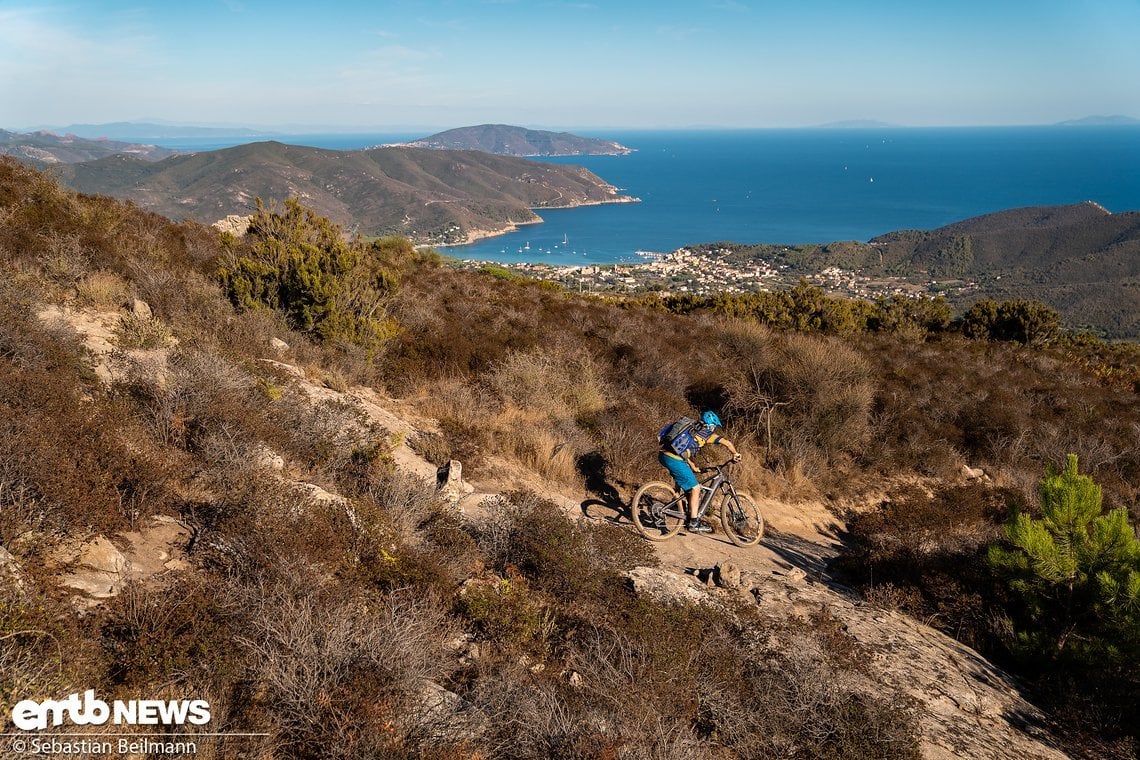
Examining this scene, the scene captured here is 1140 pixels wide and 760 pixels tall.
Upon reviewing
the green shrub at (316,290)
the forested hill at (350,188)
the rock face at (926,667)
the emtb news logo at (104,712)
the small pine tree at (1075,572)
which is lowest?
the rock face at (926,667)

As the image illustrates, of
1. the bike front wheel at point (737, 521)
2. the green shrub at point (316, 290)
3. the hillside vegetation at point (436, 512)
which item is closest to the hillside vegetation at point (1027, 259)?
the hillside vegetation at point (436, 512)

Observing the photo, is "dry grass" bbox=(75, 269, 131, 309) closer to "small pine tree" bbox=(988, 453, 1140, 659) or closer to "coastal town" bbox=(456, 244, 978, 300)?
"small pine tree" bbox=(988, 453, 1140, 659)

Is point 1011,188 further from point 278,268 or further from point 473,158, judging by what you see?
point 278,268

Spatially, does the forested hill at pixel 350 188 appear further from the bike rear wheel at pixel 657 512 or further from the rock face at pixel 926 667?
the rock face at pixel 926 667

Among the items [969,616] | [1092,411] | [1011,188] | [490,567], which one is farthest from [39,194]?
[1011,188]

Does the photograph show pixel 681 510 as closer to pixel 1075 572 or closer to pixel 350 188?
pixel 1075 572

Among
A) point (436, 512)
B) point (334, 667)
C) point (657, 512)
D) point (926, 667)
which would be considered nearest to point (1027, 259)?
point (657, 512)

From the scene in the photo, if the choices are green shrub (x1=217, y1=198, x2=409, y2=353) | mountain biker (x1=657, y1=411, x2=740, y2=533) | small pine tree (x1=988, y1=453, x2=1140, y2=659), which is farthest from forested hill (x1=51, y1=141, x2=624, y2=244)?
small pine tree (x1=988, y1=453, x2=1140, y2=659)
